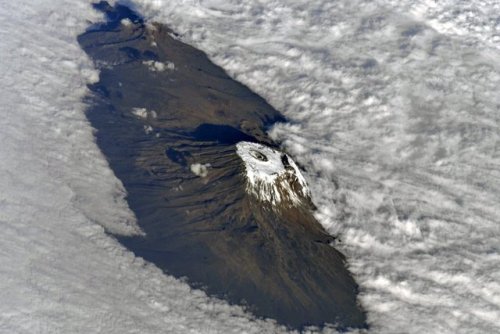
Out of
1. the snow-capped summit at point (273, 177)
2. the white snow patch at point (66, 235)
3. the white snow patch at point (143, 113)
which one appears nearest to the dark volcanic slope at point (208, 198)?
the white snow patch at point (143, 113)

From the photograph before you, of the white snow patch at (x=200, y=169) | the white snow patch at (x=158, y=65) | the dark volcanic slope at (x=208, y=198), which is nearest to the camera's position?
the dark volcanic slope at (x=208, y=198)

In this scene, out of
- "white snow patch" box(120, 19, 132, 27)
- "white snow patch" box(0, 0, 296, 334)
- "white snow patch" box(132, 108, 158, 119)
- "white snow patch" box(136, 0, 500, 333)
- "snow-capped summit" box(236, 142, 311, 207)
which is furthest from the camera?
"white snow patch" box(120, 19, 132, 27)

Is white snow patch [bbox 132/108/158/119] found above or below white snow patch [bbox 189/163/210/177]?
above

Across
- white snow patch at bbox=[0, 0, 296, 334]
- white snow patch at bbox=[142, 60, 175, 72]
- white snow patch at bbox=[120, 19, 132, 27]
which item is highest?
white snow patch at bbox=[120, 19, 132, 27]

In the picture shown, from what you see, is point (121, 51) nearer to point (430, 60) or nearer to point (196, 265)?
point (196, 265)

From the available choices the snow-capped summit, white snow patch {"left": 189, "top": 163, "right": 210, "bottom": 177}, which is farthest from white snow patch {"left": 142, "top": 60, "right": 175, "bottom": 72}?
white snow patch {"left": 189, "top": 163, "right": 210, "bottom": 177}

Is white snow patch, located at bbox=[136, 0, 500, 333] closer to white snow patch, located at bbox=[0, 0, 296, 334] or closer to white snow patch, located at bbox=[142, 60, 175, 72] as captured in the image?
white snow patch, located at bbox=[142, 60, 175, 72]

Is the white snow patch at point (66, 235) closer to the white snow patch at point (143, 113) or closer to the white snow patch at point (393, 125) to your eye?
the white snow patch at point (143, 113)

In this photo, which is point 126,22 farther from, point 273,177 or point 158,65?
point 273,177

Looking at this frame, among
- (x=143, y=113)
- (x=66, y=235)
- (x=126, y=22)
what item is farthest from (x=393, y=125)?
(x=66, y=235)
